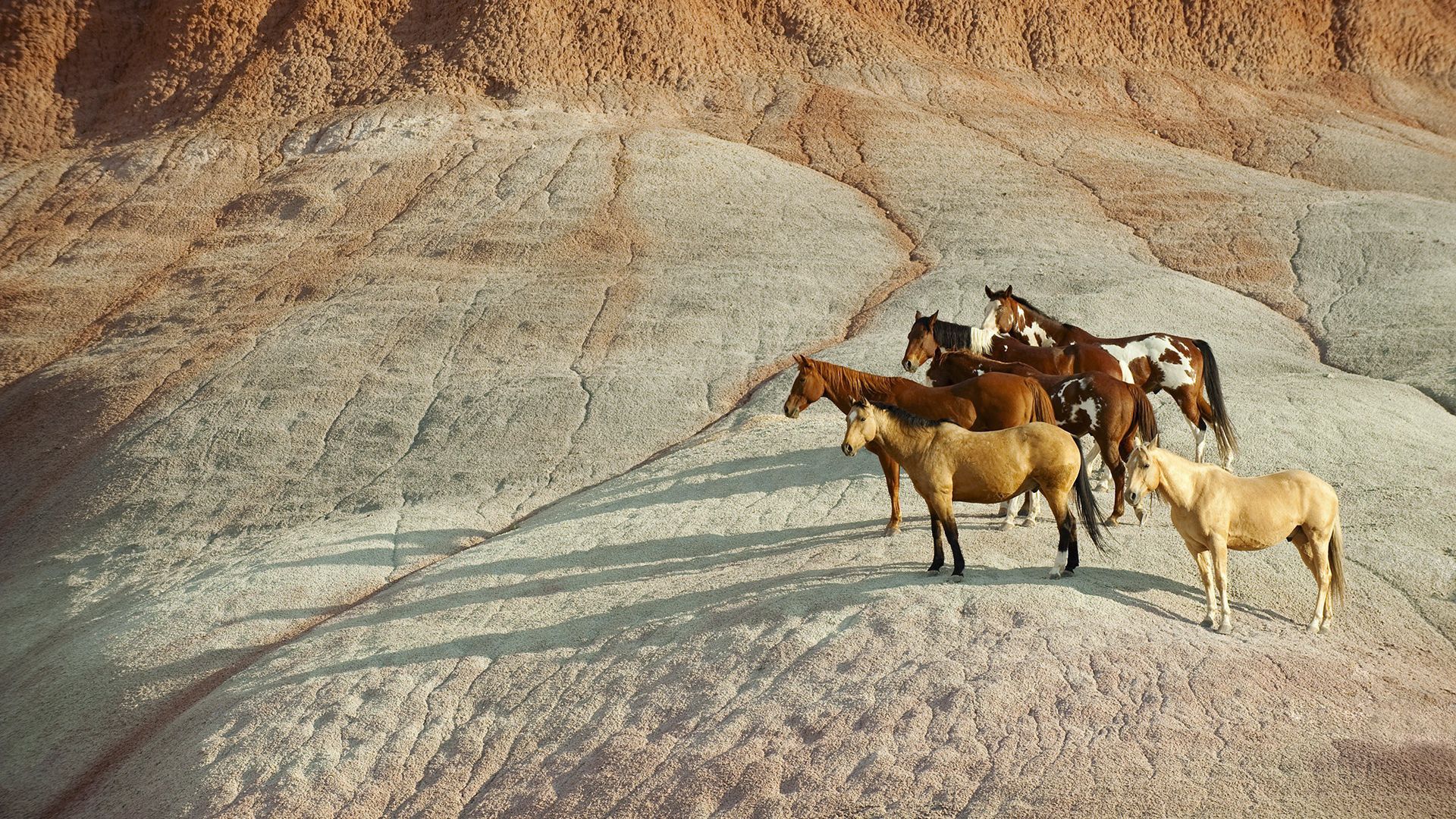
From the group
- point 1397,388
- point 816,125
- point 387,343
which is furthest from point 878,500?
point 816,125

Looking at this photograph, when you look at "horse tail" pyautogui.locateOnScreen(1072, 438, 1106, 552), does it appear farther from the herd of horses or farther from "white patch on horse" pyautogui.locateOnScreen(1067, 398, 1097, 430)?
"white patch on horse" pyautogui.locateOnScreen(1067, 398, 1097, 430)

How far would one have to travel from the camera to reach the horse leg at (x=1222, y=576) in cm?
1100

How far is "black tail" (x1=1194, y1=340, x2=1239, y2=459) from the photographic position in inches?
623

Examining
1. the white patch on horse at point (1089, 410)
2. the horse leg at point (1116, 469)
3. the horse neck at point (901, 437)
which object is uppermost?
the horse neck at point (901, 437)

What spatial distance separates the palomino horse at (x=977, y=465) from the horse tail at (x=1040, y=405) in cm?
174

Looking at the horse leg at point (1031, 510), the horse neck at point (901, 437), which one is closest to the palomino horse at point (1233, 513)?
the horse neck at point (901, 437)

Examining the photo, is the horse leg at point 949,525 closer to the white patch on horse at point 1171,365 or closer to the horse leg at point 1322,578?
the horse leg at point 1322,578

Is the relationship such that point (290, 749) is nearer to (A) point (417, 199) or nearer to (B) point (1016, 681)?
(B) point (1016, 681)

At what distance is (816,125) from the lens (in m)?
34.4

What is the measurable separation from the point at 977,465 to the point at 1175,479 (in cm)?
173

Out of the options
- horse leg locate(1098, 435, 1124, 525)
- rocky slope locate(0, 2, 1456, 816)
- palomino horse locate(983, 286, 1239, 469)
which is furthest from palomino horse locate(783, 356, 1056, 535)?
palomino horse locate(983, 286, 1239, 469)

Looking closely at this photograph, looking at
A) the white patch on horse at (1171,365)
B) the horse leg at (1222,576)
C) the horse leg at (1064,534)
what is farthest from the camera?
the white patch on horse at (1171,365)

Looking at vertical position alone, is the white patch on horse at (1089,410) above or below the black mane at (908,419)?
below

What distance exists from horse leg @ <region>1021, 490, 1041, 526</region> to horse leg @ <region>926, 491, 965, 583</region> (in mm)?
1710
